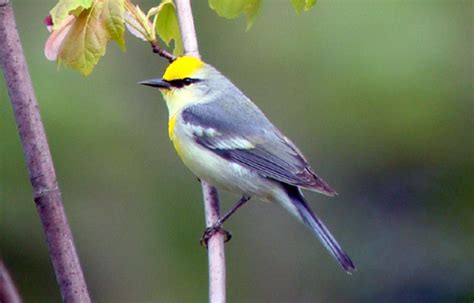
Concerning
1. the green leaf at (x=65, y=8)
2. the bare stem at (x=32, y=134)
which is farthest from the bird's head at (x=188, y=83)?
the bare stem at (x=32, y=134)

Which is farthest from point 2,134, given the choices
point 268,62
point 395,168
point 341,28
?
point 395,168

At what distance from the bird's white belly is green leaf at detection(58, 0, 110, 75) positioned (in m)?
0.79

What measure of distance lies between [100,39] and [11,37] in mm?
702

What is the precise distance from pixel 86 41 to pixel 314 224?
995 mm

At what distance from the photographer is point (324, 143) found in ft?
15.3

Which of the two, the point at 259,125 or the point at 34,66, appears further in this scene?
the point at 34,66

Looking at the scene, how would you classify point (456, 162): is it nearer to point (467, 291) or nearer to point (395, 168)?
point (395, 168)

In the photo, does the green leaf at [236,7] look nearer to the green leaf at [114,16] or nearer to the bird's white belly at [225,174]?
the green leaf at [114,16]

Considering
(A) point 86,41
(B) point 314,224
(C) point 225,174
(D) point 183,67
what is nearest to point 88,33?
(A) point 86,41

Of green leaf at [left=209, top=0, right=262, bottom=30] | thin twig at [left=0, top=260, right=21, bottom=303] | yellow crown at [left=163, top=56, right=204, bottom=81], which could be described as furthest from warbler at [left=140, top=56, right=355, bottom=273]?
thin twig at [left=0, top=260, right=21, bottom=303]

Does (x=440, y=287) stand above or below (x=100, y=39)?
below

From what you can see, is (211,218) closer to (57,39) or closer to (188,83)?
(188,83)

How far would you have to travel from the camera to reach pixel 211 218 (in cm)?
247

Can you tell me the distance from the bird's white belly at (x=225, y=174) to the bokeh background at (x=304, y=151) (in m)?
A: 1.53
